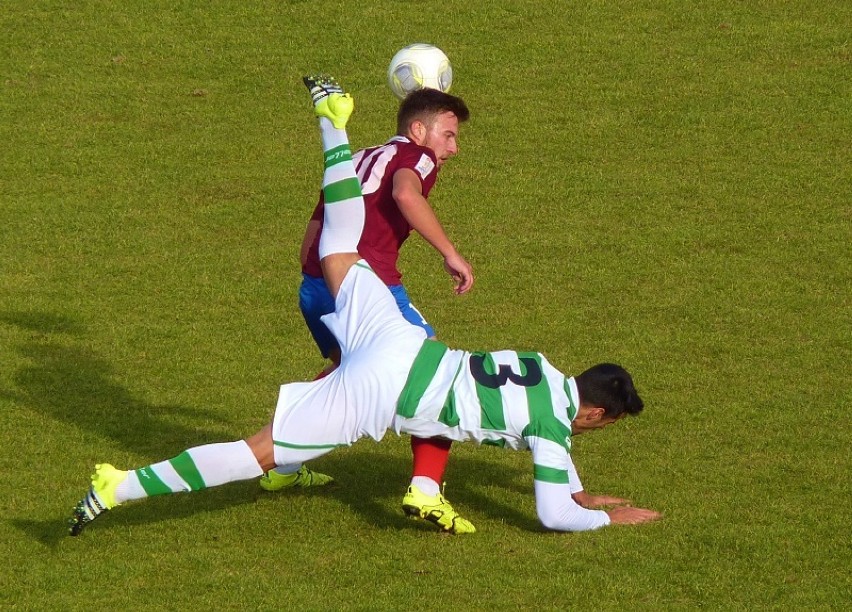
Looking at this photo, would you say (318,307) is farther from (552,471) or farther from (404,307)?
(552,471)

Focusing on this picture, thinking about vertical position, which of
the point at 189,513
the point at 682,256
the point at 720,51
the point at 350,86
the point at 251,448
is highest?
the point at 720,51

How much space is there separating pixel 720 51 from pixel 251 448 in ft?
34.3

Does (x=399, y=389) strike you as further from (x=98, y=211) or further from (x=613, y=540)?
(x=98, y=211)

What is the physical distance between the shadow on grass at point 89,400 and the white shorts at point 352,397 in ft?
7.14

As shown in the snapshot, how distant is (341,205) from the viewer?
706 cm

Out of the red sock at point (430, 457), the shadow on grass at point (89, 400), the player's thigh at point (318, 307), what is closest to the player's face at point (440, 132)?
the player's thigh at point (318, 307)

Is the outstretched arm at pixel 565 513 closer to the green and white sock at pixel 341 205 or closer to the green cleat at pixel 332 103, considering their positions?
the green and white sock at pixel 341 205

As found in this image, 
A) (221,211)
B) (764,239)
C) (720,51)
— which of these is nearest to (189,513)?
(221,211)

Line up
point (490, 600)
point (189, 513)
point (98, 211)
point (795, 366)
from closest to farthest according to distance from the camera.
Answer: point (490, 600)
point (189, 513)
point (795, 366)
point (98, 211)

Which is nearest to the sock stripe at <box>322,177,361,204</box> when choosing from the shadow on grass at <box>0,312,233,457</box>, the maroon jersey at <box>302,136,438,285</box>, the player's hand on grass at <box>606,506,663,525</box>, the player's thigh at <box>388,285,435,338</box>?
the maroon jersey at <box>302,136,438,285</box>

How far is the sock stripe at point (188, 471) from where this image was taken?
6660mm

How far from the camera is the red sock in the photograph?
7133mm

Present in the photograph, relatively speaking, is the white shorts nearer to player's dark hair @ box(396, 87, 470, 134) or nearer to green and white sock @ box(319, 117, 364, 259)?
green and white sock @ box(319, 117, 364, 259)

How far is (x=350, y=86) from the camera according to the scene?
1497 cm
